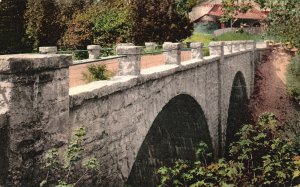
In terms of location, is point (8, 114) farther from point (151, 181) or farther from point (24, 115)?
point (151, 181)

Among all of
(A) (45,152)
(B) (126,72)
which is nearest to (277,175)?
(B) (126,72)

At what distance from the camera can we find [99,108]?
6.02 m

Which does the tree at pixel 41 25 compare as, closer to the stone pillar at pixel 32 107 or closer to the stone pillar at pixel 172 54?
the stone pillar at pixel 172 54

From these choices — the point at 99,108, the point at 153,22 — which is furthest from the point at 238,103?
the point at 99,108

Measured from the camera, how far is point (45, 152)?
479cm

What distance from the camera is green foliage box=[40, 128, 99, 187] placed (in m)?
4.76

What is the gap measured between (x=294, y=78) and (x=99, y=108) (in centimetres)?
2037

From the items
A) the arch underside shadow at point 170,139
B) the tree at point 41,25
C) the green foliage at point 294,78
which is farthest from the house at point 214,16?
the arch underside shadow at point 170,139

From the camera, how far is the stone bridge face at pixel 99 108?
14.0ft

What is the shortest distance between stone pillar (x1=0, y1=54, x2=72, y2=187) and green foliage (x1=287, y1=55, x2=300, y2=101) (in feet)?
67.9

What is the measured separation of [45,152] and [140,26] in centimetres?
1774

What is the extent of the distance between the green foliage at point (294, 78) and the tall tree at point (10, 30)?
1683 cm

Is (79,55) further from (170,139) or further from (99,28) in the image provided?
(170,139)

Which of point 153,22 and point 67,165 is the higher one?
point 153,22
